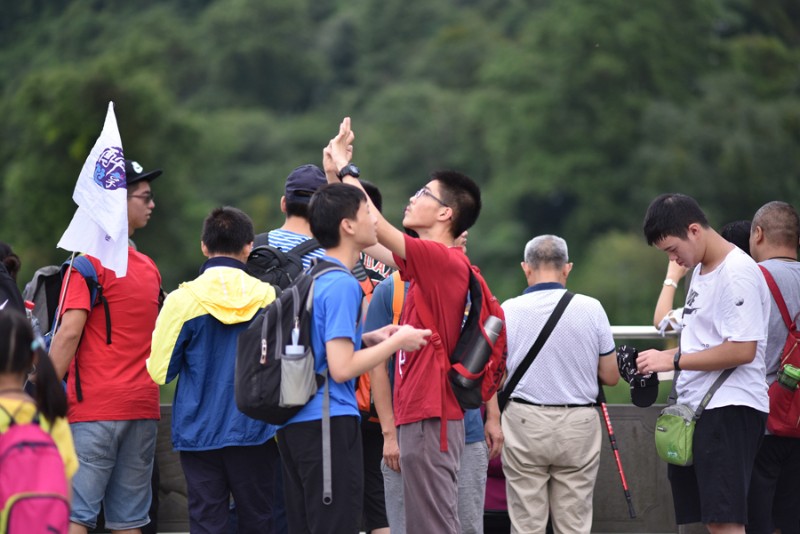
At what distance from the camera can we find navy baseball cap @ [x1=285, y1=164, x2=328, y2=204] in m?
6.05

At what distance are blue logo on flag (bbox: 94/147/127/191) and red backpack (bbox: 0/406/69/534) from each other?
2265mm

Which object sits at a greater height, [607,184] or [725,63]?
[725,63]

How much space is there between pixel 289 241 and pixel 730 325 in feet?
7.02

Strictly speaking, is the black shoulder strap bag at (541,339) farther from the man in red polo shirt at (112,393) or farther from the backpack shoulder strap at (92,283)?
the backpack shoulder strap at (92,283)

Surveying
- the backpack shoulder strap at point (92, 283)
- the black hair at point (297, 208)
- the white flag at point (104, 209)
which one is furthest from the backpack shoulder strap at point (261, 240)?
the backpack shoulder strap at point (92, 283)

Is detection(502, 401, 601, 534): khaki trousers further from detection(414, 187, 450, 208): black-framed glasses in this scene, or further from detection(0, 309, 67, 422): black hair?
detection(0, 309, 67, 422): black hair

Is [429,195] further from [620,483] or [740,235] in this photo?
[620,483]

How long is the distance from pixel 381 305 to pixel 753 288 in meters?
1.68

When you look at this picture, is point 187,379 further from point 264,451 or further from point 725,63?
point 725,63

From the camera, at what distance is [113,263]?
571 centimetres

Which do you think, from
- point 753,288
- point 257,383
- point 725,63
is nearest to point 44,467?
point 257,383

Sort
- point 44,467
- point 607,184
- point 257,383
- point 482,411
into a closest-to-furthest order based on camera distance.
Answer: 1. point 44,467
2. point 257,383
3. point 482,411
4. point 607,184

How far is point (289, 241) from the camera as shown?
6090 mm

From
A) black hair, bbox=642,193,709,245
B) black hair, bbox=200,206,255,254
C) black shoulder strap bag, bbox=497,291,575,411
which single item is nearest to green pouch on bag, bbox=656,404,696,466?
black hair, bbox=642,193,709,245
